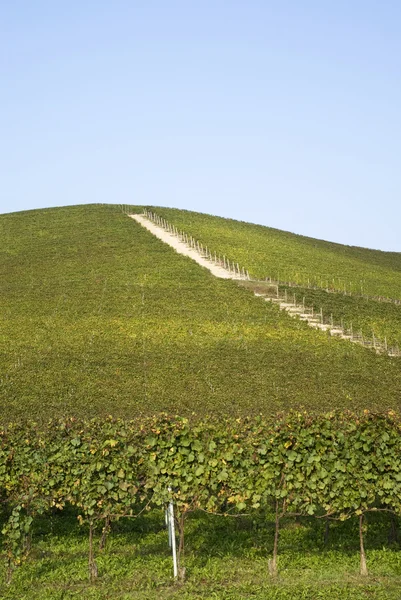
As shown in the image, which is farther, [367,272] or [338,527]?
[367,272]

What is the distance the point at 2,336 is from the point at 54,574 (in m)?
45.5

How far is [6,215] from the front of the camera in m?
130

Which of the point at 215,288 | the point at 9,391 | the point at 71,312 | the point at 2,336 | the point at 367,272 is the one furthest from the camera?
the point at 367,272

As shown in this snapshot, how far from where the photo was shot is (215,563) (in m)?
20.7

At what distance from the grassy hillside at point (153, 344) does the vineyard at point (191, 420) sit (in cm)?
23

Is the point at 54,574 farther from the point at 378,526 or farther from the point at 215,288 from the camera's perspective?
the point at 215,288

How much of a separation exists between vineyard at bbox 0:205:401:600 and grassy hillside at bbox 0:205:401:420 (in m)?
0.23

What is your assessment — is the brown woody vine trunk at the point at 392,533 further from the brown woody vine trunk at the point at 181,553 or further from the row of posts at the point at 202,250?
the row of posts at the point at 202,250

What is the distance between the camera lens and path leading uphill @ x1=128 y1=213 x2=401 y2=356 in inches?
2566

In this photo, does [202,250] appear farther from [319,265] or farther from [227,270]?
[319,265]

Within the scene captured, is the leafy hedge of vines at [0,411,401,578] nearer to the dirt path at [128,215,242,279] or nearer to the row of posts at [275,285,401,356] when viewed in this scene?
the row of posts at [275,285,401,356]

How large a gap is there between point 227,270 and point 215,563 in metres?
71.1

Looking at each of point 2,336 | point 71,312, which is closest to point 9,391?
point 2,336

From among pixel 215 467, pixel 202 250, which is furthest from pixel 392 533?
pixel 202 250
